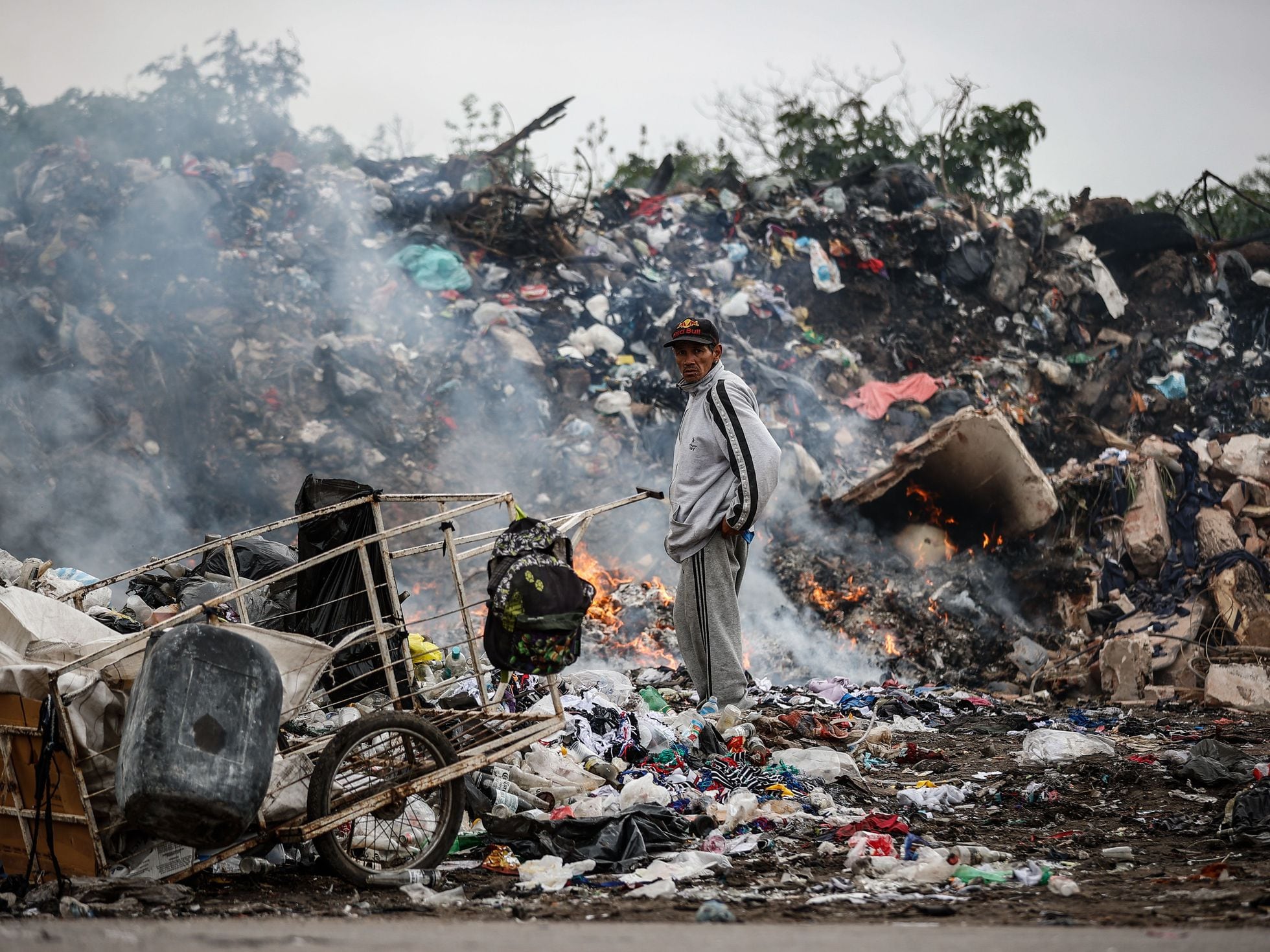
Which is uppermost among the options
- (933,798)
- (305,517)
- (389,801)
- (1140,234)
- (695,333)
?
(1140,234)

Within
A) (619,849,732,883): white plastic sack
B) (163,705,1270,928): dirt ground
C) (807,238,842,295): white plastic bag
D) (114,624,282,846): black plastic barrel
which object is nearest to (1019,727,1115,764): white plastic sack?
(163,705,1270,928): dirt ground

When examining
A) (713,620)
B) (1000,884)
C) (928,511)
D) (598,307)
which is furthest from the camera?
(598,307)

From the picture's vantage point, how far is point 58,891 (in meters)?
2.83

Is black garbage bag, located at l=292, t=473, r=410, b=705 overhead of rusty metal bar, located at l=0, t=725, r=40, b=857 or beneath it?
overhead

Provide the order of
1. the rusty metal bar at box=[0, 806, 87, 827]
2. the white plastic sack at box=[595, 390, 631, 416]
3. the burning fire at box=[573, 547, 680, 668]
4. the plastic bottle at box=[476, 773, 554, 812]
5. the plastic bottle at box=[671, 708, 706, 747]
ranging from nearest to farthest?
the rusty metal bar at box=[0, 806, 87, 827] → the plastic bottle at box=[476, 773, 554, 812] → the plastic bottle at box=[671, 708, 706, 747] → the burning fire at box=[573, 547, 680, 668] → the white plastic sack at box=[595, 390, 631, 416]

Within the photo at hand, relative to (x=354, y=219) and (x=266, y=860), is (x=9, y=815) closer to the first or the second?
(x=266, y=860)

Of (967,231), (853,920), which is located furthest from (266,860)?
(967,231)

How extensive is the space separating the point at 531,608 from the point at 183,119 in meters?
10.3

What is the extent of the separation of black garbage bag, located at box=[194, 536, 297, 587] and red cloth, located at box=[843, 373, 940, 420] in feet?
20.6

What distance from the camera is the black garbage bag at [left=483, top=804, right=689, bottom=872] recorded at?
3227mm

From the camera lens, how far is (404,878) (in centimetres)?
302

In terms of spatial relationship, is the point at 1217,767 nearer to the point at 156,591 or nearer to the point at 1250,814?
the point at 1250,814

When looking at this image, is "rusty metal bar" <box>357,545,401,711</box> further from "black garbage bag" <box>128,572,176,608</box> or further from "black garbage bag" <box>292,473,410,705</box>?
"black garbage bag" <box>128,572,176,608</box>

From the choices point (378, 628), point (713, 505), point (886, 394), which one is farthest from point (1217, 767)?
point (886, 394)
